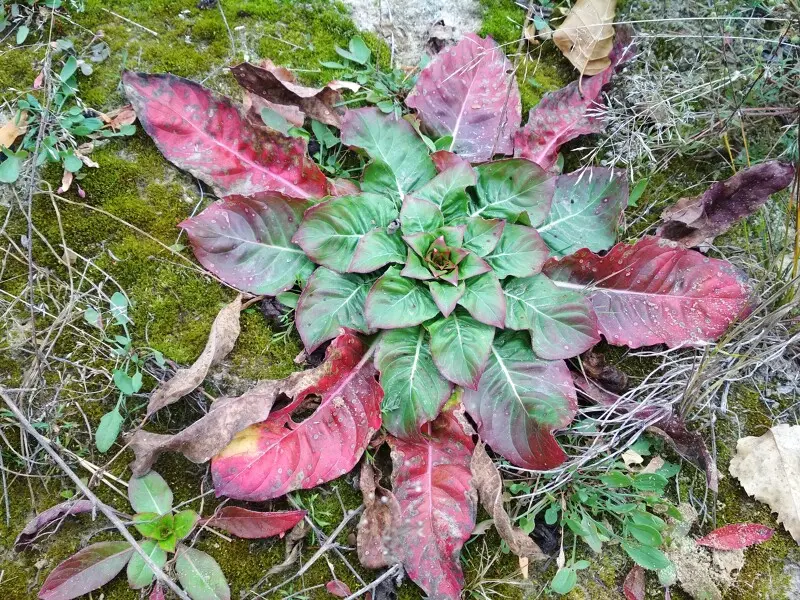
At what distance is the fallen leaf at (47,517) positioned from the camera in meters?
1.80

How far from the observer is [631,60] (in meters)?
2.54

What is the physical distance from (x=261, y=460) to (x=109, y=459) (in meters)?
0.55

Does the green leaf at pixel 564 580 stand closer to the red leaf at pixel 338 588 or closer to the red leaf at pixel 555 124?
the red leaf at pixel 338 588

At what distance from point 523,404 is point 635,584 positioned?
0.76m

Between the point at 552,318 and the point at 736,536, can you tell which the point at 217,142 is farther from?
the point at 736,536

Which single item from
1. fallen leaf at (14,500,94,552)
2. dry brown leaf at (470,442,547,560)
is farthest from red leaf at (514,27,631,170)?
fallen leaf at (14,500,94,552)

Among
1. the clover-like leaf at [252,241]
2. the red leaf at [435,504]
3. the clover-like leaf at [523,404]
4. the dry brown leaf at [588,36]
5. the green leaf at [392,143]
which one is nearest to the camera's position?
the red leaf at [435,504]

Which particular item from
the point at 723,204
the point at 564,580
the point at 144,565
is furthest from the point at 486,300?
the point at 144,565

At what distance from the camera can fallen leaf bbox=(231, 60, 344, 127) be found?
226 cm

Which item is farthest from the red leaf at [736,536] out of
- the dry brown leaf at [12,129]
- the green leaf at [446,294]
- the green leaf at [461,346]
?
the dry brown leaf at [12,129]

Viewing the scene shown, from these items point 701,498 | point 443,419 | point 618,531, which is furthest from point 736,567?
point 443,419

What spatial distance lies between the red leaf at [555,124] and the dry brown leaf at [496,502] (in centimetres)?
129

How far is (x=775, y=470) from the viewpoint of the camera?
207 centimetres

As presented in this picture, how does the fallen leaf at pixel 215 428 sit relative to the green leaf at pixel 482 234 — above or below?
below
